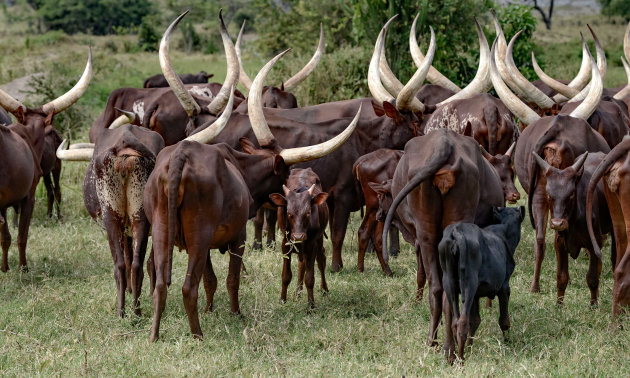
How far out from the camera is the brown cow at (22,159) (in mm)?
8367

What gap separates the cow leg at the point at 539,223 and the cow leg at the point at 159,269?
3.56 m

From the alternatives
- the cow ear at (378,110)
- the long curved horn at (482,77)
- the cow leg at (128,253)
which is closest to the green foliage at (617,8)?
the long curved horn at (482,77)

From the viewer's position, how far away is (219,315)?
7.32 m

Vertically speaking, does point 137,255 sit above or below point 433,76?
below

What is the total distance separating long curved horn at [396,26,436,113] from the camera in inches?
366

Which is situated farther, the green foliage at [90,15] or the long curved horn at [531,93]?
the green foliage at [90,15]

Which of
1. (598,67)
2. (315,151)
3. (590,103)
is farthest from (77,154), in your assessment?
(598,67)

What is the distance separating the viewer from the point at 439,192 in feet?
20.6

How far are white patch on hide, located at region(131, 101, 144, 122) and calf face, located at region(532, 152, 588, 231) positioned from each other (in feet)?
19.4

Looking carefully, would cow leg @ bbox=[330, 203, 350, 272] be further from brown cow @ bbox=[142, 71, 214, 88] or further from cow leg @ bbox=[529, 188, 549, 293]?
brown cow @ bbox=[142, 71, 214, 88]

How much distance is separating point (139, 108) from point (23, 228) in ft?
9.71

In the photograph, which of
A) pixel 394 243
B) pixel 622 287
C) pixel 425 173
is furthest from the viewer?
pixel 394 243

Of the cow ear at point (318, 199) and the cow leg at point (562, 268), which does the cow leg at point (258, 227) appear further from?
the cow leg at point (562, 268)

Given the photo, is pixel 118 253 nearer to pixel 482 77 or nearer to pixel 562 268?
pixel 562 268
